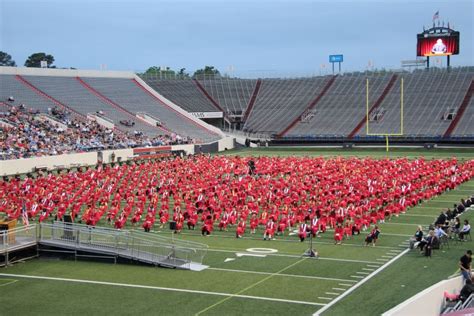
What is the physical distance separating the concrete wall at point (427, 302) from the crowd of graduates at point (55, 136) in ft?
100.0

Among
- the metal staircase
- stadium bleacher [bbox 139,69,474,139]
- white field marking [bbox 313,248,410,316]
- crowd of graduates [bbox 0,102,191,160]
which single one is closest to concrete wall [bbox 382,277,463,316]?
white field marking [bbox 313,248,410,316]

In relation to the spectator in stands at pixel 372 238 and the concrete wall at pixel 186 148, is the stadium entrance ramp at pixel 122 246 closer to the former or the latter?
the spectator in stands at pixel 372 238

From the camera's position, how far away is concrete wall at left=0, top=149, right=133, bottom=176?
37.5 m

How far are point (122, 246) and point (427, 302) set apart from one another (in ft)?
28.9

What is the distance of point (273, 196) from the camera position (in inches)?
1043

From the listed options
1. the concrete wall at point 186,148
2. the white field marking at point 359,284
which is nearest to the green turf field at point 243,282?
the white field marking at point 359,284

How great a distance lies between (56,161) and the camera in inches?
1597

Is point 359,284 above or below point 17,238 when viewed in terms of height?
below

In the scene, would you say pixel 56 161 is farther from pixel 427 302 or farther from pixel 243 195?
pixel 427 302

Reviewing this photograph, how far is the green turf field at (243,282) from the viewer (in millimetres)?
13602

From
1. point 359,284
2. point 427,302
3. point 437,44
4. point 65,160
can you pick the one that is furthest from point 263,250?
point 437,44

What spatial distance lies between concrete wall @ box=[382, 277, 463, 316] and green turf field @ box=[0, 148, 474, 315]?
4.96 feet

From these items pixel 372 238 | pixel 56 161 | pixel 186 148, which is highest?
pixel 186 148

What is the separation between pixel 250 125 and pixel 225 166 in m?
26.1
